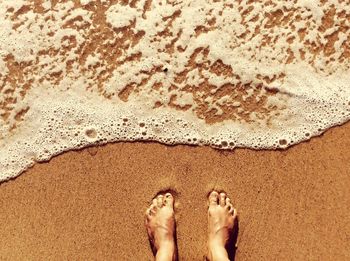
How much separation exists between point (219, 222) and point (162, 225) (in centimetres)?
35

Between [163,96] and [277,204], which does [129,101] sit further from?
Result: [277,204]

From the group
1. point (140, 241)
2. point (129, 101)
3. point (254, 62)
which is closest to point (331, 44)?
point (254, 62)

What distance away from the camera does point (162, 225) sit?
2.88 m

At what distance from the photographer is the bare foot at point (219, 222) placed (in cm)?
287

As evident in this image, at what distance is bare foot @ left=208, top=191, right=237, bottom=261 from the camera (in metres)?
2.87

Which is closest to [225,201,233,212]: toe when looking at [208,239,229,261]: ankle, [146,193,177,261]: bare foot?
[208,239,229,261]: ankle

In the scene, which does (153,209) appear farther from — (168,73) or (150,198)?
(168,73)

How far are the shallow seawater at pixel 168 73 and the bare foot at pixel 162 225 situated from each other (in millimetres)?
403

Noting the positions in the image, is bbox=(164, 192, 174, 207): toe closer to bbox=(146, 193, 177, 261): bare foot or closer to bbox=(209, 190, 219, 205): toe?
bbox=(146, 193, 177, 261): bare foot

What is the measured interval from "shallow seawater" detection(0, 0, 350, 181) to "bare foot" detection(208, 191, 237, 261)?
348 mm

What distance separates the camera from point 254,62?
9.87 feet

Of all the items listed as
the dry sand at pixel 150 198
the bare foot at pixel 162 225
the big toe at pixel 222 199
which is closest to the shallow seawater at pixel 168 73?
the dry sand at pixel 150 198

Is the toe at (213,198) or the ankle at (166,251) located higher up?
the toe at (213,198)

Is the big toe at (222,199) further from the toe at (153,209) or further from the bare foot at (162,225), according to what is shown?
the toe at (153,209)
